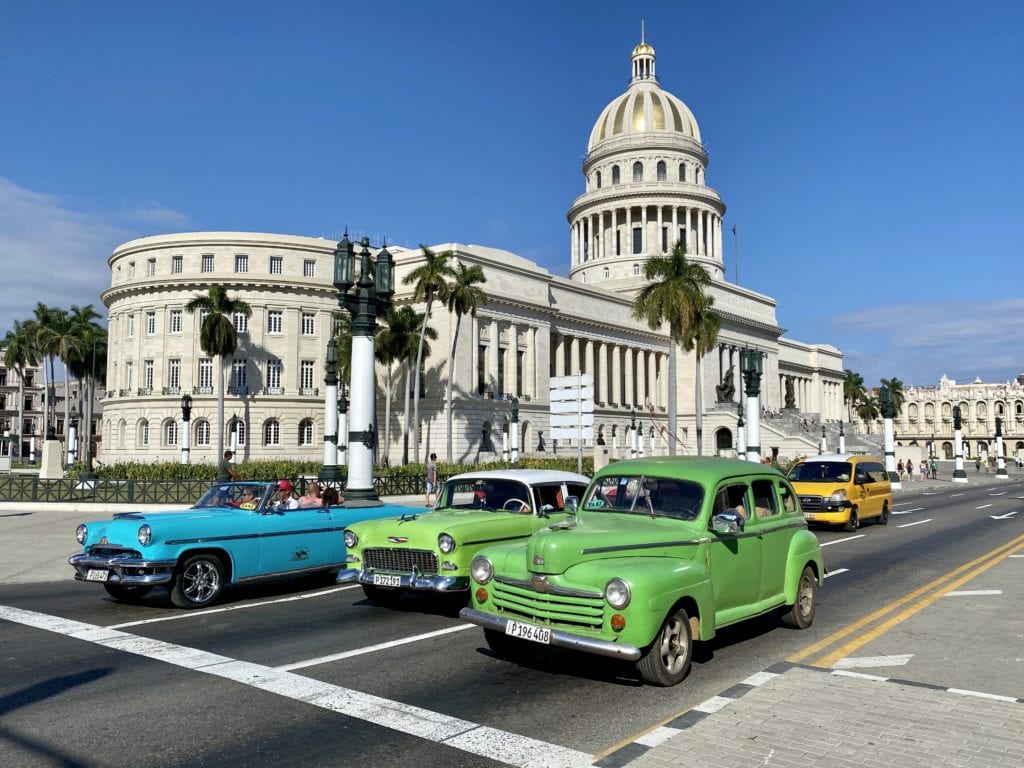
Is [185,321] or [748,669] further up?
[185,321]

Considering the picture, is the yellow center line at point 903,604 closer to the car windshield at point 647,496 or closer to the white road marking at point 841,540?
the car windshield at point 647,496

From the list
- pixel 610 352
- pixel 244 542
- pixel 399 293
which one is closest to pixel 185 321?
pixel 399 293

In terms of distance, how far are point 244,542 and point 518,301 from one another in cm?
5224

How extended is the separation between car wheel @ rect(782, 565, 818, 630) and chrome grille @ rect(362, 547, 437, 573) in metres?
4.11

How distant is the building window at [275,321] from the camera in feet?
199

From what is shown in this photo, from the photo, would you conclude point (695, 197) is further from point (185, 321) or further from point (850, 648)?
point (850, 648)

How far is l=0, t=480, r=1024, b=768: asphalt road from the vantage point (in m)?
5.42

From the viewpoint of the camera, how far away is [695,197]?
90750 mm

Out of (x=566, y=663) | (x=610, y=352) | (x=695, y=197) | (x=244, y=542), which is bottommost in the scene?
(x=566, y=663)

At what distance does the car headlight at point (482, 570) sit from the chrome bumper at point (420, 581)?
1.88m

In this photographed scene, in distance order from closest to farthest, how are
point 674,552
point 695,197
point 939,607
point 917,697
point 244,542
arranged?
point 917,697, point 674,552, point 939,607, point 244,542, point 695,197

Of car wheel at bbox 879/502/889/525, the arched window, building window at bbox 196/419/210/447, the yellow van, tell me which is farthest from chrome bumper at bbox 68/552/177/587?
the arched window

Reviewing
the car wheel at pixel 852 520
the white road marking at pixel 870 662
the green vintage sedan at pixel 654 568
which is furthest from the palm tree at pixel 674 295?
the white road marking at pixel 870 662

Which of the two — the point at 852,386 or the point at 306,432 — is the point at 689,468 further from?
the point at 852,386
